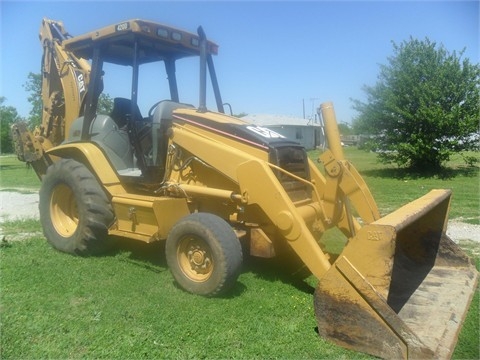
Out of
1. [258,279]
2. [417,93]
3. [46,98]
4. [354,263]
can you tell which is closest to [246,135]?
[258,279]

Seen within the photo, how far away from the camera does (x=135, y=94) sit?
5855 mm

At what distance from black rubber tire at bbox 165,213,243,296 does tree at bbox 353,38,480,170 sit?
49.7 ft

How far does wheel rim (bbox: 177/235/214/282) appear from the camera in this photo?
4.58 meters

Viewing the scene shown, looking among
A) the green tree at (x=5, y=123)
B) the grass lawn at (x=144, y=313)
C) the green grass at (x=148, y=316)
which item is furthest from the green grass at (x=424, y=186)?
the green tree at (x=5, y=123)

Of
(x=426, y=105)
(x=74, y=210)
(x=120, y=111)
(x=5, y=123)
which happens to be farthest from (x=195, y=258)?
(x=5, y=123)

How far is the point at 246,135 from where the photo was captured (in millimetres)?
5051

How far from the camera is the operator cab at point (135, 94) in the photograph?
5.61 meters

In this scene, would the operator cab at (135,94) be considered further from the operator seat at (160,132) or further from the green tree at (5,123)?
the green tree at (5,123)

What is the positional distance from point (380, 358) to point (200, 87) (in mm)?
3705

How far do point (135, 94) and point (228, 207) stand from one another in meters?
1.95

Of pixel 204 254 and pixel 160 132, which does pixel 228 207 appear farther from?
pixel 160 132

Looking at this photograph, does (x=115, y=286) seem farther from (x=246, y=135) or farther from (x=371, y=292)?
(x=371, y=292)

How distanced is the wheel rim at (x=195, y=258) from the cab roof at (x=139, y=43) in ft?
8.67

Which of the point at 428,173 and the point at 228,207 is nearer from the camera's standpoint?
the point at 228,207
